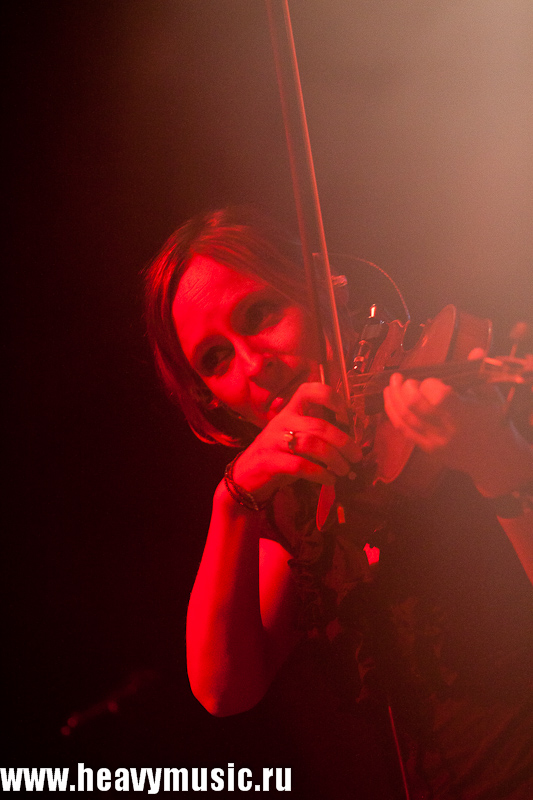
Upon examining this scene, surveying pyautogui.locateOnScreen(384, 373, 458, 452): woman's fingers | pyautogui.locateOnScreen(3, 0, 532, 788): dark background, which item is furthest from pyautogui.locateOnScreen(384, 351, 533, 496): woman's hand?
pyautogui.locateOnScreen(3, 0, 532, 788): dark background

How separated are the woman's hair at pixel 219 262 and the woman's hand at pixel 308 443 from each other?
31cm

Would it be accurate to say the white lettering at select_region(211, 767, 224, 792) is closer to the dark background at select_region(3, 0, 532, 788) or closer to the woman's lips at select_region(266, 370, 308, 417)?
the dark background at select_region(3, 0, 532, 788)

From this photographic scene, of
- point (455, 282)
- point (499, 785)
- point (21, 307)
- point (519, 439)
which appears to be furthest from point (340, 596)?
point (21, 307)

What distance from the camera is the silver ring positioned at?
1.85 feet

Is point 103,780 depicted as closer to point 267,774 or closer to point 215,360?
point 267,774

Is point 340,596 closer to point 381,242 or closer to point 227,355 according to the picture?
point 227,355

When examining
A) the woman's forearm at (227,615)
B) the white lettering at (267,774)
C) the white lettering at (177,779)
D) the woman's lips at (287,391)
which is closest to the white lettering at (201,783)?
the white lettering at (177,779)

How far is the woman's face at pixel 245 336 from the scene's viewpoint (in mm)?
807

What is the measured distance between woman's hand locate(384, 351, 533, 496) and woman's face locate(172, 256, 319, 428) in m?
0.35

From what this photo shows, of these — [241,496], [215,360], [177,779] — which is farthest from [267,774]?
[215,360]

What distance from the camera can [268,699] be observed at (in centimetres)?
108

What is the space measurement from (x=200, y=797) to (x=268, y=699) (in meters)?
0.22

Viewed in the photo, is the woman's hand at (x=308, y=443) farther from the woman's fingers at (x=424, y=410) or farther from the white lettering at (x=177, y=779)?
the white lettering at (x=177, y=779)

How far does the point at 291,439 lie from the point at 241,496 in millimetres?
155
